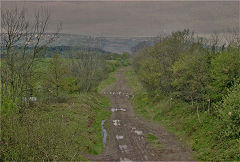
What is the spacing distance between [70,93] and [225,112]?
27.0 meters

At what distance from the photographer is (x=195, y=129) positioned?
22.4 m

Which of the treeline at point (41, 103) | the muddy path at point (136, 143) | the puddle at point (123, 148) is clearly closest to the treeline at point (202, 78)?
the muddy path at point (136, 143)

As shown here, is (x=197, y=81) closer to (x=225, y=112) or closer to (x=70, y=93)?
(x=225, y=112)

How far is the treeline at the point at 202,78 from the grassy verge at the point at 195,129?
1.39ft

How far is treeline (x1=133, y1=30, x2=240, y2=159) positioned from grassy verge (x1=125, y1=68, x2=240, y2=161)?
1.39 feet

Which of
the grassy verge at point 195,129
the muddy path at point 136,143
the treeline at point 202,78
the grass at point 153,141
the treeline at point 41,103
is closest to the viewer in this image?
the treeline at point 41,103

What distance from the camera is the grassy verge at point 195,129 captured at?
17359 millimetres

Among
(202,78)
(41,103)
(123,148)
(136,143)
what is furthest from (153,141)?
(41,103)

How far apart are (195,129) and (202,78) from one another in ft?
16.3

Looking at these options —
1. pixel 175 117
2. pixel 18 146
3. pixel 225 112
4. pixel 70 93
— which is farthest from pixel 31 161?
pixel 70 93

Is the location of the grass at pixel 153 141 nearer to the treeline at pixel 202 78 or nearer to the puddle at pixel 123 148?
the puddle at pixel 123 148

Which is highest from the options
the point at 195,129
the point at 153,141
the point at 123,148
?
the point at 195,129

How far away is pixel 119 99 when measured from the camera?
153 ft

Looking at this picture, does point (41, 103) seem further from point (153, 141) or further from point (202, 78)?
point (202, 78)
